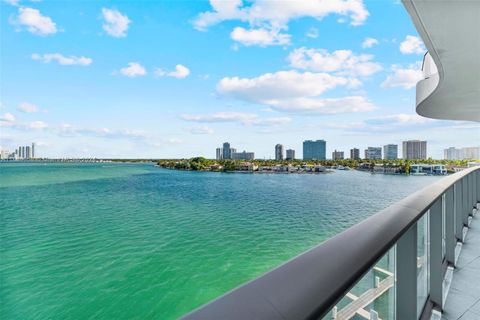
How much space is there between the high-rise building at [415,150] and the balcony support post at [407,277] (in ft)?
335

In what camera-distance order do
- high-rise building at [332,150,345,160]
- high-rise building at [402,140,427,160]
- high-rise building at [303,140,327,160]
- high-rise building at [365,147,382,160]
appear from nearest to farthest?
high-rise building at [402,140,427,160] → high-rise building at [365,147,382,160] → high-rise building at [332,150,345,160] → high-rise building at [303,140,327,160]

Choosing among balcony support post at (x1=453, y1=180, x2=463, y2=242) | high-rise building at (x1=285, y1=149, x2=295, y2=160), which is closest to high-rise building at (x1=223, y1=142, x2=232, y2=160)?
high-rise building at (x1=285, y1=149, x2=295, y2=160)

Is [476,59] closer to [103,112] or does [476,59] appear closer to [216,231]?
[216,231]

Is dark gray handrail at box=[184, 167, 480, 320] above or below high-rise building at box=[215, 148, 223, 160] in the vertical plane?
below

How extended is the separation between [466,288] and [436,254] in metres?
0.73

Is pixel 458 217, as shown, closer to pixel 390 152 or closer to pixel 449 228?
pixel 449 228

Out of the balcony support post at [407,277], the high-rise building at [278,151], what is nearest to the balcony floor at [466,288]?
the balcony support post at [407,277]

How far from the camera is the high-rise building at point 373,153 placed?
364 feet

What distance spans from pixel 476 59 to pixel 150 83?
60849 mm

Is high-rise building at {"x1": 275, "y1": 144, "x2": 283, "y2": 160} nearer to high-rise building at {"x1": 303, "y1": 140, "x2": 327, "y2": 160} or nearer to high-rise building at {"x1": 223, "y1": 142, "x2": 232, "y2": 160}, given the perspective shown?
high-rise building at {"x1": 303, "y1": 140, "x2": 327, "y2": 160}

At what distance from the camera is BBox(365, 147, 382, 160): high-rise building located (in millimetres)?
110812

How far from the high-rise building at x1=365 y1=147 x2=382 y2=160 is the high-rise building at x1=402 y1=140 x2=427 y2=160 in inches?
800

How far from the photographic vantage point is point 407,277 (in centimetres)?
95

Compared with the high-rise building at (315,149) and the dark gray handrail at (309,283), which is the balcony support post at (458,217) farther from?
the high-rise building at (315,149)
